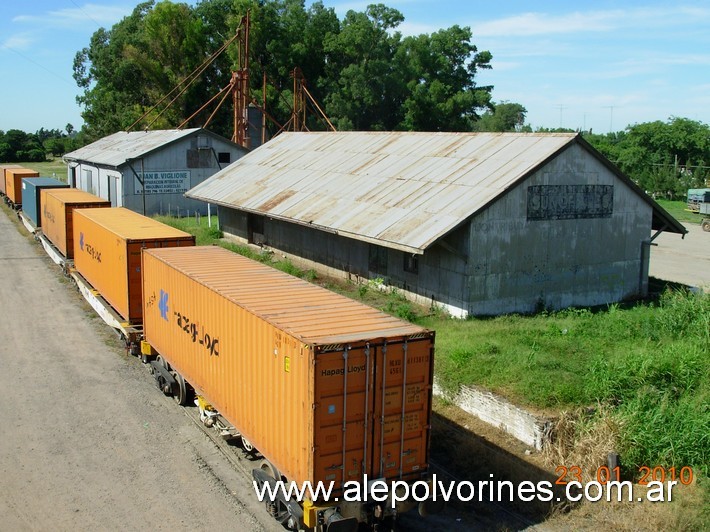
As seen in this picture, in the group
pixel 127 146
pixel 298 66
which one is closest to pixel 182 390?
pixel 127 146

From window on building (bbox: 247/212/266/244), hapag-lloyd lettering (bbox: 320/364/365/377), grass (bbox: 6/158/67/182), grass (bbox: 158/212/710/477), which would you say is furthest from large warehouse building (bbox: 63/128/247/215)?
hapag-lloyd lettering (bbox: 320/364/365/377)

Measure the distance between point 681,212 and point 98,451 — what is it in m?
53.4

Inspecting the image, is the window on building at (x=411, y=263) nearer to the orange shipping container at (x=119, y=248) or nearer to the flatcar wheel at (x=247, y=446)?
the orange shipping container at (x=119, y=248)

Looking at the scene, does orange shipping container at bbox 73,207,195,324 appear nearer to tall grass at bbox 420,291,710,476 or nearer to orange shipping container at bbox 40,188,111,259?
orange shipping container at bbox 40,188,111,259

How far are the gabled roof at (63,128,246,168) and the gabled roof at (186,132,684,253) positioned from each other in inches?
437

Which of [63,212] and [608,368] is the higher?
[63,212]

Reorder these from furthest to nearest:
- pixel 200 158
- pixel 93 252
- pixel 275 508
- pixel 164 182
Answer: pixel 200 158 < pixel 164 182 < pixel 93 252 < pixel 275 508

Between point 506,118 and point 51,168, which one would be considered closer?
point 51,168

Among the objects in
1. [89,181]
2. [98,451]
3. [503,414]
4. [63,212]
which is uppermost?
[89,181]

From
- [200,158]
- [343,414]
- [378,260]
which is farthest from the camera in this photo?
[200,158]

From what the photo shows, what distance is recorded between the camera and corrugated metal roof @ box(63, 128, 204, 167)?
44.8 m

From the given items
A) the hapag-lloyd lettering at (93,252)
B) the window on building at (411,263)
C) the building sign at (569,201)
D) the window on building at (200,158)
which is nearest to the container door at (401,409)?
the building sign at (569,201)

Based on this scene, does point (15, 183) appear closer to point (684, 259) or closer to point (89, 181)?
point (89, 181)

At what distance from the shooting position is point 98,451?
13438 mm
